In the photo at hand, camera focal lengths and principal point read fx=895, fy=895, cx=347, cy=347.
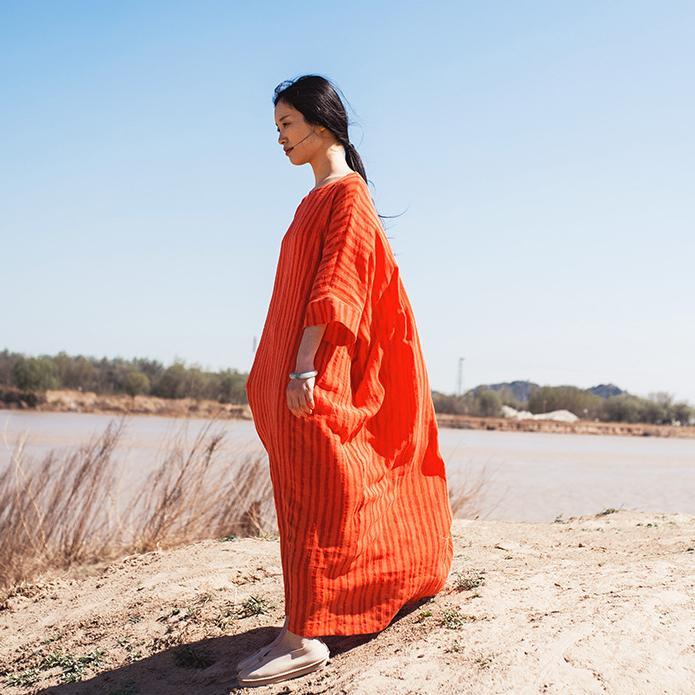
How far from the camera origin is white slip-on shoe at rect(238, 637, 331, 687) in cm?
281

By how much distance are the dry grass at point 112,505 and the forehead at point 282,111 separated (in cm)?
350

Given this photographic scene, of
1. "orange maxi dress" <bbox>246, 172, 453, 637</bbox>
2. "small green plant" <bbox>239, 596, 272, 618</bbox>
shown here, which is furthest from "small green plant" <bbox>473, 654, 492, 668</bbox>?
"small green plant" <bbox>239, 596, 272, 618</bbox>

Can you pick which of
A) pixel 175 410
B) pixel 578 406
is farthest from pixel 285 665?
pixel 578 406

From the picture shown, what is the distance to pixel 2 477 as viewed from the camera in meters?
5.96

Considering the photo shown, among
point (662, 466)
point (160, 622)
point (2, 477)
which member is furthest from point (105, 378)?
point (160, 622)

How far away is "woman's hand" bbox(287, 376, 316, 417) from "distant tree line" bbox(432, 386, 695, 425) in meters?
35.8

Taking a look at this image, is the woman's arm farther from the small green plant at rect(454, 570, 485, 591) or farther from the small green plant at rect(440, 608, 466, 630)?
the small green plant at rect(454, 570, 485, 591)

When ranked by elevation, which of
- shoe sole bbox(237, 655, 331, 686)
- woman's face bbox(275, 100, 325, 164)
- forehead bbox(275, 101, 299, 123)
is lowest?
shoe sole bbox(237, 655, 331, 686)

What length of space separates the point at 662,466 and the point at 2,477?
1483 centimetres

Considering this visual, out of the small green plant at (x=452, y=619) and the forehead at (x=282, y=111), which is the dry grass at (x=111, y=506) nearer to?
the small green plant at (x=452, y=619)

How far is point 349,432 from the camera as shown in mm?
2879

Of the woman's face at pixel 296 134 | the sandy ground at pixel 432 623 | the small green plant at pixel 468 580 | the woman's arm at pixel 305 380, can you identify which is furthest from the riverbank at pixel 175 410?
the woman's arm at pixel 305 380

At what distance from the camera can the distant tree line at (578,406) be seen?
130 feet

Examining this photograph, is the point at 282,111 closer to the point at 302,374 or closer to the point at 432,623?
the point at 302,374
